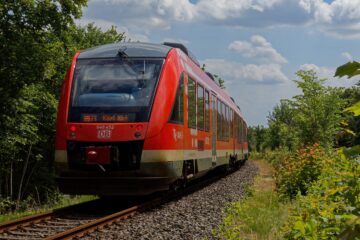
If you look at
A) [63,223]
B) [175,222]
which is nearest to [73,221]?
[63,223]

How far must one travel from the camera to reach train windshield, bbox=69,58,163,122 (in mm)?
10047

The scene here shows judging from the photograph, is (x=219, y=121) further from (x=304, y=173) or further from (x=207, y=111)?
(x=304, y=173)

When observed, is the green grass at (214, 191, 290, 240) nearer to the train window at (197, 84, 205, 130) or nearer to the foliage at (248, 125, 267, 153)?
the train window at (197, 84, 205, 130)

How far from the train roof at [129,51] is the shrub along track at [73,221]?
3.07 m

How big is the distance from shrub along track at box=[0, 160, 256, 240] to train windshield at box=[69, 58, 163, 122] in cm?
179

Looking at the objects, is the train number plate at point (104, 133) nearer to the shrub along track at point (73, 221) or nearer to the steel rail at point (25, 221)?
the shrub along track at point (73, 221)

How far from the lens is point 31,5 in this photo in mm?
19453

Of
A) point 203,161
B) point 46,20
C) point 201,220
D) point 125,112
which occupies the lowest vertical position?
point 201,220

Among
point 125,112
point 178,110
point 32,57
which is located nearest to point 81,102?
point 125,112

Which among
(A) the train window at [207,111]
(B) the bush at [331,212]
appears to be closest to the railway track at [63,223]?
(B) the bush at [331,212]

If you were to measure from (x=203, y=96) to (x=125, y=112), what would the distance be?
4263 millimetres

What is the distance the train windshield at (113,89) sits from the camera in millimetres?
10047

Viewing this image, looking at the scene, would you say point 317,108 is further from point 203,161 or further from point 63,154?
point 63,154

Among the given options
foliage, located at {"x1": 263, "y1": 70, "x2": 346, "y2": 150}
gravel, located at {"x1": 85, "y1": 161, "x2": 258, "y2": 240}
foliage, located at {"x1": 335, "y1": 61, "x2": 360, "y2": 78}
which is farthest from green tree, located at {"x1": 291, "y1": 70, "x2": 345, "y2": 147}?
foliage, located at {"x1": 335, "y1": 61, "x2": 360, "y2": 78}
